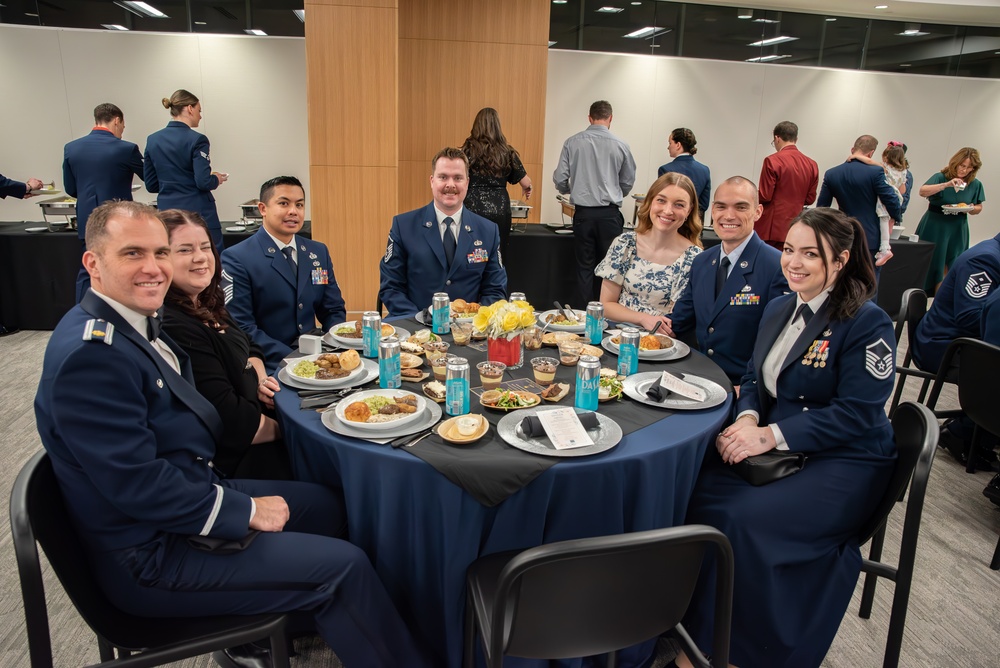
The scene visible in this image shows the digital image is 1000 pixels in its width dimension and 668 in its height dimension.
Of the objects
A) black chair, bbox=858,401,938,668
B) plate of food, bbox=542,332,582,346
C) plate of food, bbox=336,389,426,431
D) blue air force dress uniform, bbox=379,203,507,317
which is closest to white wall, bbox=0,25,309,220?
blue air force dress uniform, bbox=379,203,507,317

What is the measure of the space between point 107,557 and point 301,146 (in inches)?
228

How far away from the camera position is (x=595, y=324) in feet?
8.34

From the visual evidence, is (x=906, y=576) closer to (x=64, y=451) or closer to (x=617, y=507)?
(x=617, y=507)

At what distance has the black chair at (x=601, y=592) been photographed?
1.14m

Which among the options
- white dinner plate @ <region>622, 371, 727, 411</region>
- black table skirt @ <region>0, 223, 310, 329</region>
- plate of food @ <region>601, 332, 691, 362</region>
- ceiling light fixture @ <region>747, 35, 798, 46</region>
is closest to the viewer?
white dinner plate @ <region>622, 371, 727, 411</region>

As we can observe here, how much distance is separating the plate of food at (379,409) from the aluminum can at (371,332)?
0.39m

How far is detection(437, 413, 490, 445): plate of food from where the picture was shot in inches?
66.1

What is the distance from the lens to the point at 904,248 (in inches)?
239

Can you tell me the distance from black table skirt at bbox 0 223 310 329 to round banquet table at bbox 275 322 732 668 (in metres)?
3.99

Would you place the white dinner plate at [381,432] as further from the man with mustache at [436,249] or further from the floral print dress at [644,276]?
the floral print dress at [644,276]

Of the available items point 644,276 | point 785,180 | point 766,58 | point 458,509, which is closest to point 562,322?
point 644,276

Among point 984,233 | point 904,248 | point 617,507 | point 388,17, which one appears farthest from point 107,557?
point 984,233

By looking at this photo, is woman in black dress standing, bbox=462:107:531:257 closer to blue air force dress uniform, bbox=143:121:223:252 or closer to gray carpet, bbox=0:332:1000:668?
blue air force dress uniform, bbox=143:121:223:252

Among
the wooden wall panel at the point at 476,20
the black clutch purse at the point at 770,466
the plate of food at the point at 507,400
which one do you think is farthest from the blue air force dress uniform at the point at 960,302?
the wooden wall panel at the point at 476,20
